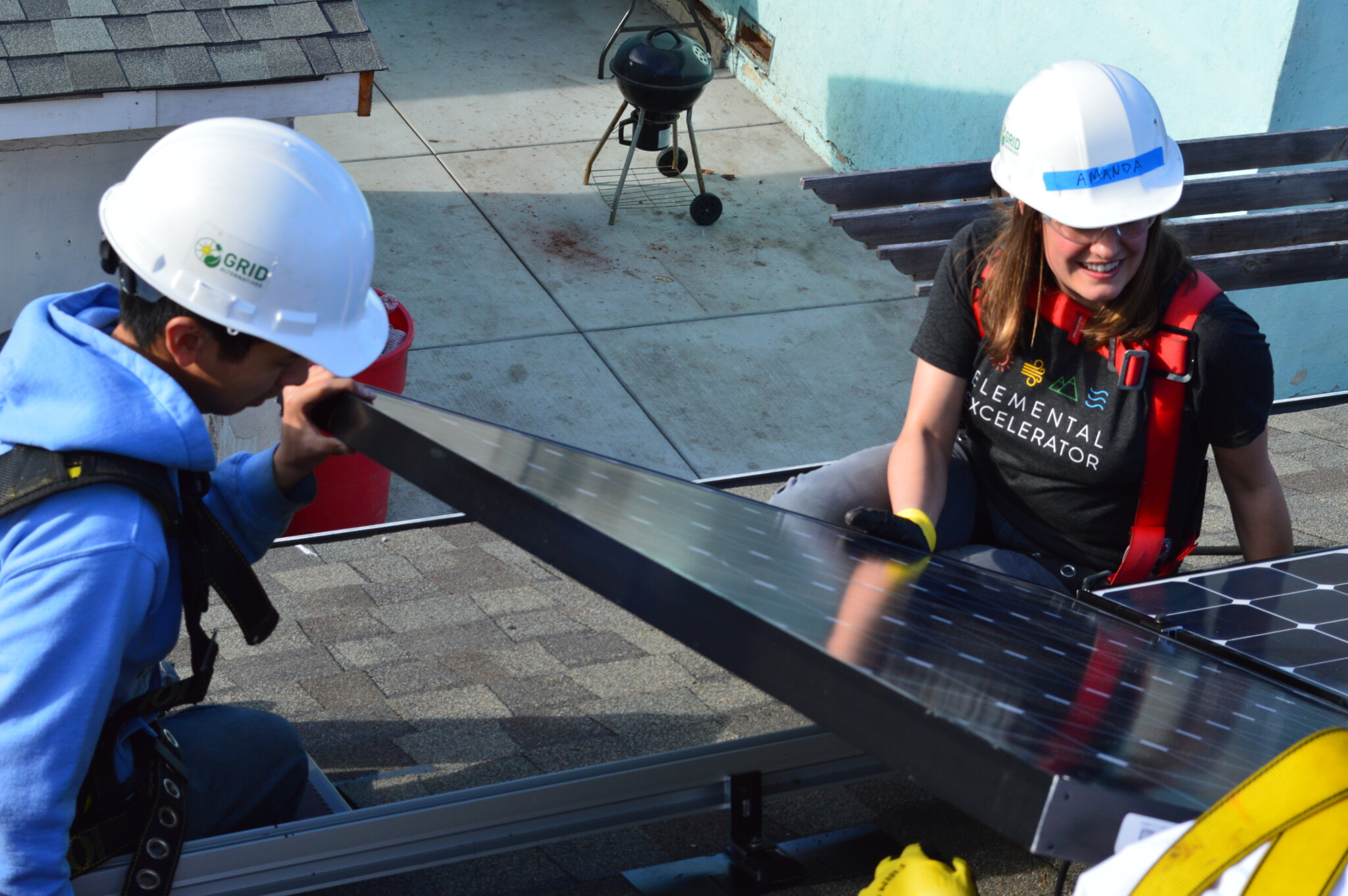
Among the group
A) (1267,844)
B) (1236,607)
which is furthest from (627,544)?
(1236,607)

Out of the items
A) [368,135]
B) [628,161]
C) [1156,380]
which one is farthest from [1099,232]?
[368,135]

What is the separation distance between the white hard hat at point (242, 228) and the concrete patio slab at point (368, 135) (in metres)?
7.00

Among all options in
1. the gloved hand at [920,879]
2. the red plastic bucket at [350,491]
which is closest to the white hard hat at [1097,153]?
the gloved hand at [920,879]

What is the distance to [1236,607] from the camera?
2.29 metres

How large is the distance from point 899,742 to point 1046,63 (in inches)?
262

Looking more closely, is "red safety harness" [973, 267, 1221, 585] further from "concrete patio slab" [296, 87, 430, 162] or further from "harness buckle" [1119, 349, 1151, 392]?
"concrete patio slab" [296, 87, 430, 162]

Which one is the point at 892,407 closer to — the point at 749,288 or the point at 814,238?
the point at 749,288

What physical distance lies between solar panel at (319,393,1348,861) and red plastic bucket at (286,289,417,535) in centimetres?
239

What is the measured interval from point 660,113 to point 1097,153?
18.7 ft

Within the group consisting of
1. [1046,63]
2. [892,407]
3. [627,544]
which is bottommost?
[892,407]

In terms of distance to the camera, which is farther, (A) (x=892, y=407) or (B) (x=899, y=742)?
(A) (x=892, y=407)

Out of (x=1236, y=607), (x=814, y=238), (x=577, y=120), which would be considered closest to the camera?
(x=1236, y=607)

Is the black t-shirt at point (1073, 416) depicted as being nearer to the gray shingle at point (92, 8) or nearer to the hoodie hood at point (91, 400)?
the hoodie hood at point (91, 400)

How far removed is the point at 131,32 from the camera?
14.6 feet
